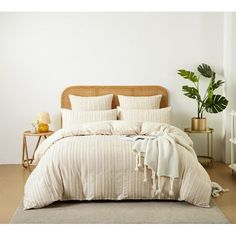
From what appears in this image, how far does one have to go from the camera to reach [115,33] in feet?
19.8

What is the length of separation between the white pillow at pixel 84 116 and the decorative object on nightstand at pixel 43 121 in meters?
0.22

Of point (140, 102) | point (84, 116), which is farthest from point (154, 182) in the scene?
point (140, 102)

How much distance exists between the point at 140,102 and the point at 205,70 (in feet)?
3.21

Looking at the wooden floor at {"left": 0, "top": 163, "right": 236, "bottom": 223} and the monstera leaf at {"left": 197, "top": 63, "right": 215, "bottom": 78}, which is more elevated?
the monstera leaf at {"left": 197, "top": 63, "right": 215, "bottom": 78}

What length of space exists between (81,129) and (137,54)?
1.62 m

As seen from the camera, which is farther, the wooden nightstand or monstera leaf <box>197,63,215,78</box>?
monstera leaf <box>197,63,215,78</box>

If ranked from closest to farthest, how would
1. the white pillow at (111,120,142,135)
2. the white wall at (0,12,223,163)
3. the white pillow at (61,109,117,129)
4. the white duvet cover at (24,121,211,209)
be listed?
the white duvet cover at (24,121,211,209) < the white pillow at (111,120,142,135) < the white pillow at (61,109,117,129) < the white wall at (0,12,223,163)

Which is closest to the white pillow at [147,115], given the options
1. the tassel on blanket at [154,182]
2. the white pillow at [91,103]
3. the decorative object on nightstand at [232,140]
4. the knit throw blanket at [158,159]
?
the white pillow at [91,103]

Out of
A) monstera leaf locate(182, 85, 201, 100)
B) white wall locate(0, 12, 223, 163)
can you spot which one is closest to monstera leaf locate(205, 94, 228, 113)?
monstera leaf locate(182, 85, 201, 100)

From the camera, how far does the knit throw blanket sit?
3963 millimetres

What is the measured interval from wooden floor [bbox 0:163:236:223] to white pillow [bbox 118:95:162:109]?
1.13 m

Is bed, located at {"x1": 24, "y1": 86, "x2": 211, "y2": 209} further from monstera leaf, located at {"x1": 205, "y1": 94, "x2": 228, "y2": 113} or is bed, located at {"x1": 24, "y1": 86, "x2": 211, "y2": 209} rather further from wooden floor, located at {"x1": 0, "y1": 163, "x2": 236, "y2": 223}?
monstera leaf, located at {"x1": 205, "y1": 94, "x2": 228, "y2": 113}

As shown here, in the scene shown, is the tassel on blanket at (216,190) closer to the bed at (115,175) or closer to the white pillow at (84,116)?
the bed at (115,175)

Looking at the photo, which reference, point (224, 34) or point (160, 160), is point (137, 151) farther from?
point (224, 34)
